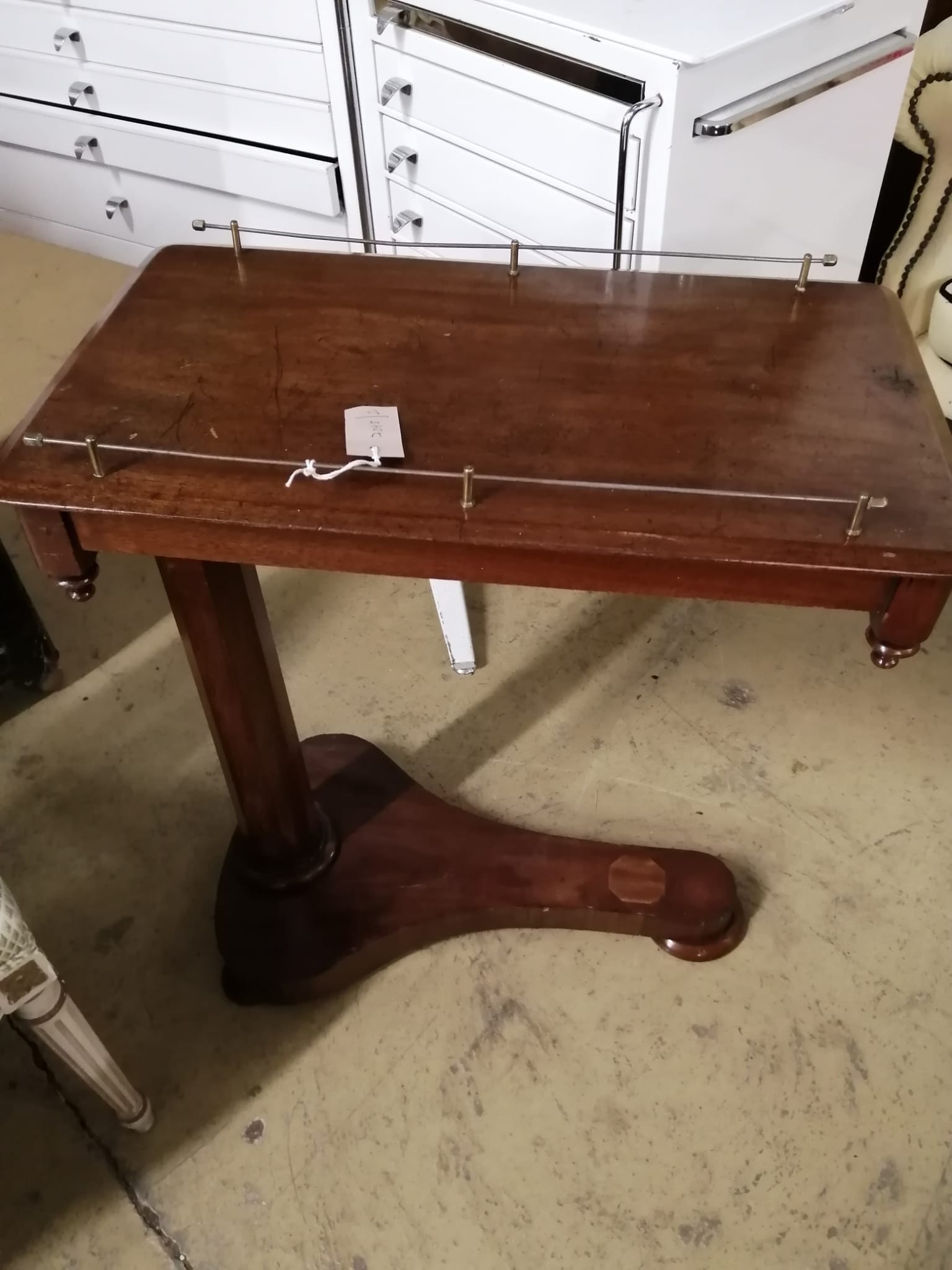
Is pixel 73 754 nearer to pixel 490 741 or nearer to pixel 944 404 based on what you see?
pixel 490 741

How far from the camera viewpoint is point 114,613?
182 cm

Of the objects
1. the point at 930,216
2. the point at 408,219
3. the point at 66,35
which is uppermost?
the point at 66,35

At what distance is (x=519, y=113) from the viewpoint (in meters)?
1.34

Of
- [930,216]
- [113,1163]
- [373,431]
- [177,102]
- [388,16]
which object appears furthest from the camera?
[177,102]

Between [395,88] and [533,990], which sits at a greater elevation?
[395,88]

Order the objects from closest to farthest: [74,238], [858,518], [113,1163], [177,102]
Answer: [858,518] < [113,1163] < [177,102] < [74,238]

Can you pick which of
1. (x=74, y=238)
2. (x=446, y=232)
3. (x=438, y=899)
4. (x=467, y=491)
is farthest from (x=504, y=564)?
(x=74, y=238)

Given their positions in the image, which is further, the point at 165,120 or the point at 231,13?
the point at 165,120

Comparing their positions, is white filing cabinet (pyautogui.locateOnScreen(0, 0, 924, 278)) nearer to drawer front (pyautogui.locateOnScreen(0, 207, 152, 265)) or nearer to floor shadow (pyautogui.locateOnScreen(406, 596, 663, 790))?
drawer front (pyautogui.locateOnScreen(0, 207, 152, 265))

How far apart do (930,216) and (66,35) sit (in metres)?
1.69

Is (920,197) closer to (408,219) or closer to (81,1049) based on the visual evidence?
(408,219)

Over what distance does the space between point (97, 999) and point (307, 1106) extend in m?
0.32

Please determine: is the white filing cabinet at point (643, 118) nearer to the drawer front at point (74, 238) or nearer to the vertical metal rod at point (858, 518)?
the vertical metal rod at point (858, 518)

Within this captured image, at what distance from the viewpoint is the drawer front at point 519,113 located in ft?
4.13
